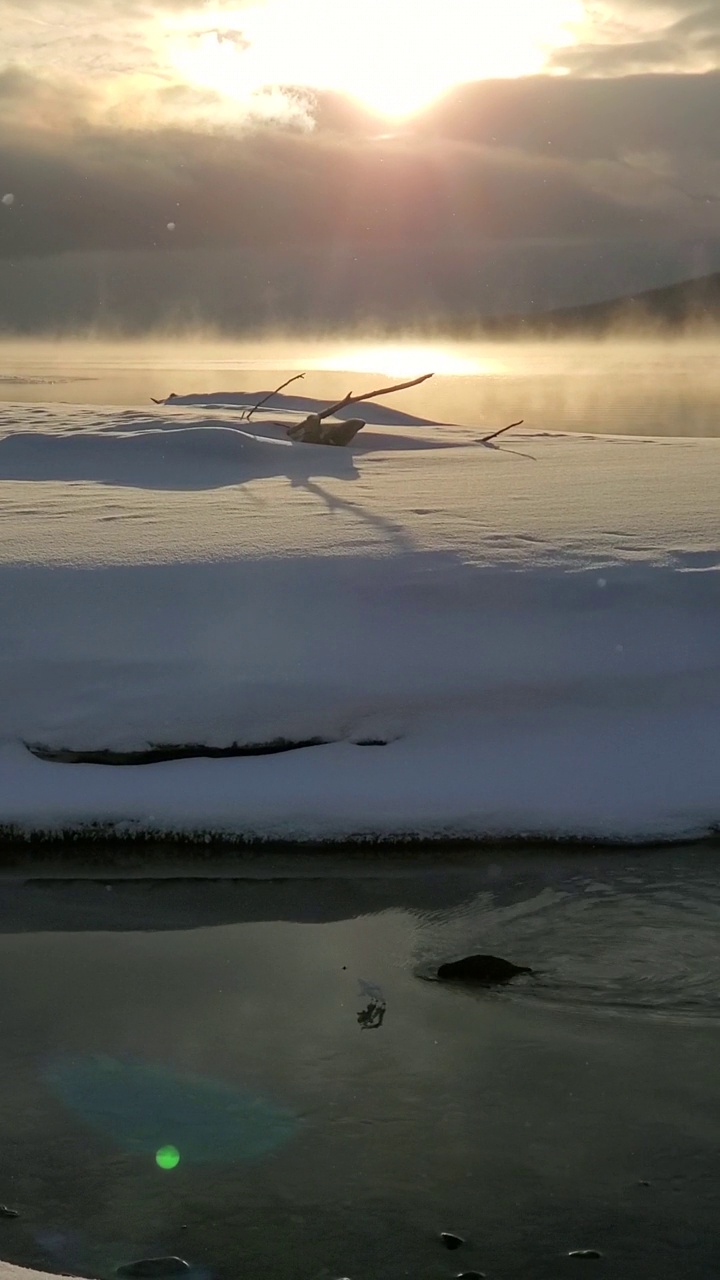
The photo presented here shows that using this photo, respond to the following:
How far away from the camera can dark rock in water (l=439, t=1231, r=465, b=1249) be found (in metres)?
2.76

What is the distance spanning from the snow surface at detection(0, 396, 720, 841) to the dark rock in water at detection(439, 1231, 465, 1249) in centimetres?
207

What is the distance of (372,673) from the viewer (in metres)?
5.21

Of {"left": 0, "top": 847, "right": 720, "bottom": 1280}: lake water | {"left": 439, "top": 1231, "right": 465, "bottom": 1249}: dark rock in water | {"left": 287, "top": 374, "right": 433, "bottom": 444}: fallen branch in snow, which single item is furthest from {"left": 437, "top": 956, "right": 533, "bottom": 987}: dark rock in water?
{"left": 287, "top": 374, "right": 433, "bottom": 444}: fallen branch in snow

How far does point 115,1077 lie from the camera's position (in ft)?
11.1

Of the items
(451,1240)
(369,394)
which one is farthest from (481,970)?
(369,394)

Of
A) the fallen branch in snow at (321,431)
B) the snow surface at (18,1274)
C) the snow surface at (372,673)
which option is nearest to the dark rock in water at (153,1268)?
the snow surface at (18,1274)

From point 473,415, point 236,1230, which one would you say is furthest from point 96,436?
point 473,415

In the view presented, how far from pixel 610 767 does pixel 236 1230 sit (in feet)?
8.65

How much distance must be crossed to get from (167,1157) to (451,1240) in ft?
2.56

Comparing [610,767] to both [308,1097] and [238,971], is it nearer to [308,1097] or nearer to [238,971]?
[238,971]

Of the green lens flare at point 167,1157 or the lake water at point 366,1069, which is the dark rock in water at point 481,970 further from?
the green lens flare at point 167,1157

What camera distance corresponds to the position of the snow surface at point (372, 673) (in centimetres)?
482

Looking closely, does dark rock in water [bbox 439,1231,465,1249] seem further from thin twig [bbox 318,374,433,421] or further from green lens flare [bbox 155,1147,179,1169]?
thin twig [bbox 318,374,433,421]

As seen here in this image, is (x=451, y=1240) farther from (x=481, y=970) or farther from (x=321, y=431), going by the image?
(x=321, y=431)
